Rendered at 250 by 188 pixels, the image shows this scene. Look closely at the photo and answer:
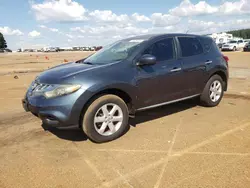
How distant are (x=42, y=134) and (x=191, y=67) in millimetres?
3094

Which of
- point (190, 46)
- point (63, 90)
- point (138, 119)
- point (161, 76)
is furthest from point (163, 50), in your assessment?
point (63, 90)

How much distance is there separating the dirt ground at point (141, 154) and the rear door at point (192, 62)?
595mm

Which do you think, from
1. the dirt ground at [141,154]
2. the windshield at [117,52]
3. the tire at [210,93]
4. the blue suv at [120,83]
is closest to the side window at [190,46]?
the blue suv at [120,83]

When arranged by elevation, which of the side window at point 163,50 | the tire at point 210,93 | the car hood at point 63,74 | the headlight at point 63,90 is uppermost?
the side window at point 163,50

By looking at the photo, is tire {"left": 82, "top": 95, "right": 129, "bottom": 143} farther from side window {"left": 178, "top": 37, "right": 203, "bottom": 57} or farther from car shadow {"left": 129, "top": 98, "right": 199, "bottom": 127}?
side window {"left": 178, "top": 37, "right": 203, "bottom": 57}

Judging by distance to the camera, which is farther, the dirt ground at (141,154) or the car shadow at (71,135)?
the car shadow at (71,135)

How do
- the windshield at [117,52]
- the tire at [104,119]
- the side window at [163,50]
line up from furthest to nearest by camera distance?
the side window at [163,50] < the windshield at [117,52] < the tire at [104,119]

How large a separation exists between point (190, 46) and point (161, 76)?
124 centimetres

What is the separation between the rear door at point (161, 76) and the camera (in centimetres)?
471

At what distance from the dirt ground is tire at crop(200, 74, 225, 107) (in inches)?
14.0

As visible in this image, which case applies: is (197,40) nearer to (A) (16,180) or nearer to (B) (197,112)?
(B) (197,112)

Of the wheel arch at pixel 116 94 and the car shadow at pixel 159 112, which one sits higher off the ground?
the wheel arch at pixel 116 94

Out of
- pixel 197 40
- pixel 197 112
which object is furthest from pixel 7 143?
pixel 197 40

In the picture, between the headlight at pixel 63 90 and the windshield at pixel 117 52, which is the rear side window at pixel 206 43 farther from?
the headlight at pixel 63 90
